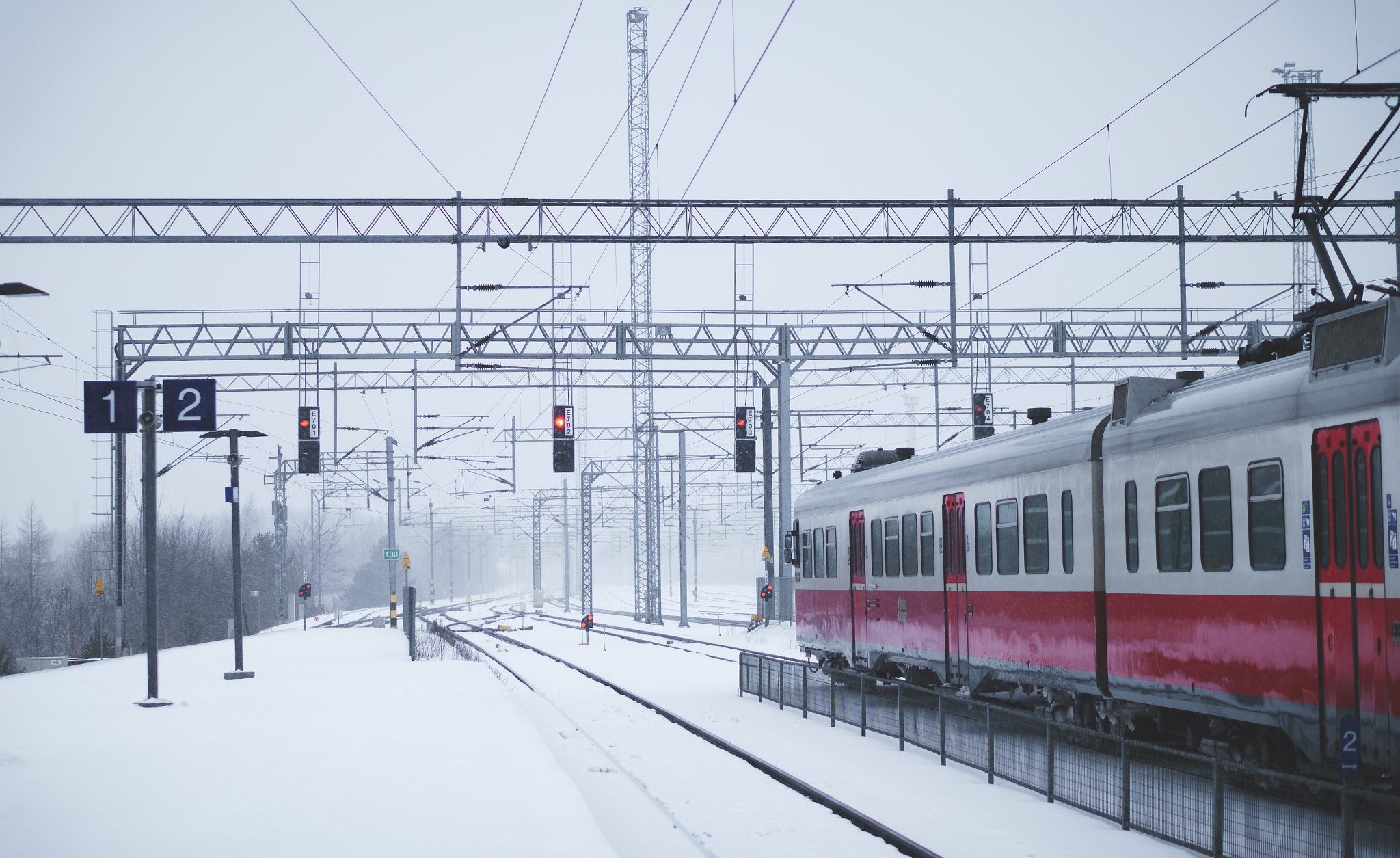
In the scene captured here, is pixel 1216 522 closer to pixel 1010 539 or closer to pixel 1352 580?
pixel 1352 580

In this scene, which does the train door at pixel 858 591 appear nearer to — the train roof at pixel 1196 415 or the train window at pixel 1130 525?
the train roof at pixel 1196 415

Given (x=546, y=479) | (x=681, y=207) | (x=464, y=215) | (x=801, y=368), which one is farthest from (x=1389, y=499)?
(x=546, y=479)

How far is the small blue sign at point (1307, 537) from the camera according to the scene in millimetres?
10320

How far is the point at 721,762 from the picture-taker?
49.2 ft

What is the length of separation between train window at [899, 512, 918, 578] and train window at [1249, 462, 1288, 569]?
8202 millimetres

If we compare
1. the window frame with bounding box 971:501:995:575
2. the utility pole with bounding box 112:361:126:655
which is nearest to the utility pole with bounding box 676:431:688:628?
the utility pole with bounding box 112:361:126:655

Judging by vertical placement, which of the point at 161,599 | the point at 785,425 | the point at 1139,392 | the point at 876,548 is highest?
the point at 785,425

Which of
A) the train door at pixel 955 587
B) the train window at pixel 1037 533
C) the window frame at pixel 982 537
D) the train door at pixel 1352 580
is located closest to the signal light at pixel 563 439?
the train door at pixel 955 587

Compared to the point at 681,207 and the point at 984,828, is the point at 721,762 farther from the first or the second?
the point at 681,207

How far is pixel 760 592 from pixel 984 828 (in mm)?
35249

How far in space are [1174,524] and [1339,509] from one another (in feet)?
8.32

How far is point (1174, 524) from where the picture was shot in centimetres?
1247

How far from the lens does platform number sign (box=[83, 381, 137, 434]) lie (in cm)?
1983

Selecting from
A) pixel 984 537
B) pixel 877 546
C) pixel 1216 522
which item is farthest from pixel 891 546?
pixel 1216 522
